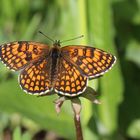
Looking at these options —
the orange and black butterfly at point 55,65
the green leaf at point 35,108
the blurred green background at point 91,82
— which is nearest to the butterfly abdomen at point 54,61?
the orange and black butterfly at point 55,65

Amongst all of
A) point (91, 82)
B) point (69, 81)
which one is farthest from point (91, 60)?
point (91, 82)

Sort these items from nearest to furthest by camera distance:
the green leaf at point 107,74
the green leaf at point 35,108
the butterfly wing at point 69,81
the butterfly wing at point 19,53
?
the butterfly wing at point 69,81, the butterfly wing at point 19,53, the green leaf at point 35,108, the green leaf at point 107,74

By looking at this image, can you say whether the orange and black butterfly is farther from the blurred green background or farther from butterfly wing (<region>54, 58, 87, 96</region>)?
the blurred green background

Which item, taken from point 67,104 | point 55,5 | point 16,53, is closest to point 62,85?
point 16,53

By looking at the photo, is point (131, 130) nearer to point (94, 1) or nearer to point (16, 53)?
point (94, 1)

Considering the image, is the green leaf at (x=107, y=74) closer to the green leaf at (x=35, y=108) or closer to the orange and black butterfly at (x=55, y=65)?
the green leaf at (x=35, y=108)

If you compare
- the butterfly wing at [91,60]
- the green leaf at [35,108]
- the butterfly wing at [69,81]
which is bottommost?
the green leaf at [35,108]
